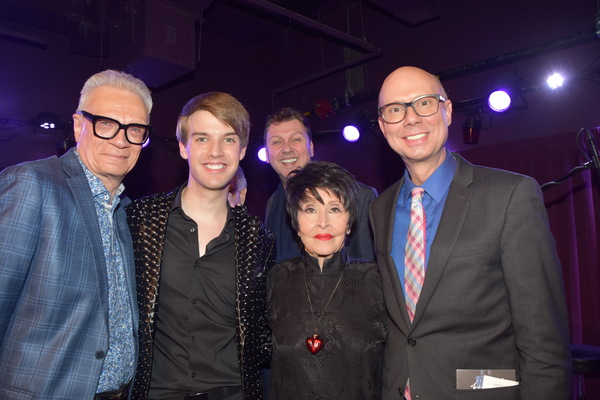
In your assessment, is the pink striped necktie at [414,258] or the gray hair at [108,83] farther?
the gray hair at [108,83]

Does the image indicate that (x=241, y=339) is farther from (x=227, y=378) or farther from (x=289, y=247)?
(x=289, y=247)

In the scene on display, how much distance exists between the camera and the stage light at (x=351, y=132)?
7.38 m

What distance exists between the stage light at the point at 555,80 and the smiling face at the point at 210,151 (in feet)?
16.2

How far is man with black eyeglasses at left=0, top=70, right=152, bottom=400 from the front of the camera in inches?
64.4

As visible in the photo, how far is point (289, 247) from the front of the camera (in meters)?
3.21

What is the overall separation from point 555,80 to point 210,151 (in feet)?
16.9

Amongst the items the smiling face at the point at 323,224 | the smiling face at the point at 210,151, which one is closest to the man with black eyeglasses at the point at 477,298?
the smiling face at the point at 323,224

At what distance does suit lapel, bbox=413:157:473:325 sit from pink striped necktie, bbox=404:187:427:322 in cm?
8

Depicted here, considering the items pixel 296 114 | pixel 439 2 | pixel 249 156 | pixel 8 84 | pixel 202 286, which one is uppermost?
pixel 439 2

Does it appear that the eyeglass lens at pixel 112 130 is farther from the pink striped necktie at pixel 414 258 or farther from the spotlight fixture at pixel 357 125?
the spotlight fixture at pixel 357 125

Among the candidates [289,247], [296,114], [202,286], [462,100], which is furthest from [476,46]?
[202,286]

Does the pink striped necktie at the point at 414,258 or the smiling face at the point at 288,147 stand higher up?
the smiling face at the point at 288,147

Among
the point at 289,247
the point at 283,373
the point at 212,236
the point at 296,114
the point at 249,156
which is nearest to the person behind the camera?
the point at 283,373

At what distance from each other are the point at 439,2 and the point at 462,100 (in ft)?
5.55
